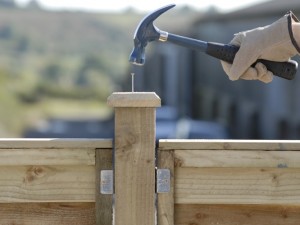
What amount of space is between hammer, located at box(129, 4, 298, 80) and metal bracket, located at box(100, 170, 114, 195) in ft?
1.29

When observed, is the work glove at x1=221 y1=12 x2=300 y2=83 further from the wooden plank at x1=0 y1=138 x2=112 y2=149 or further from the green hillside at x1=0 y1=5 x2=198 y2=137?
the green hillside at x1=0 y1=5 x2=198 y2=137

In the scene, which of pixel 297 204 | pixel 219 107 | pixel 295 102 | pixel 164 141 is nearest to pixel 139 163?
pixel 164 141

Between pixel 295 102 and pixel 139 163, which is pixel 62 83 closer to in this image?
pixel 295 102

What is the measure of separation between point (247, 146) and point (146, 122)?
356mm

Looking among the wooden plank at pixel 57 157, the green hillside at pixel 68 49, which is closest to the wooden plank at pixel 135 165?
the wooden plank at pixel 57 157

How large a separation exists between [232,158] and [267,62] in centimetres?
35

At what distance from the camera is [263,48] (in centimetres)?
357

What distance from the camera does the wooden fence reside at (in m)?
3.60

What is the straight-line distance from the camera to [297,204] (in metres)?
3.66

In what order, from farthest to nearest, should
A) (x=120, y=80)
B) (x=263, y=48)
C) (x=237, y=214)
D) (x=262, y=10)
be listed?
(x=120, y=80) < (x=262, y=10) < (x=237, y=214) < (x=263, y=48)

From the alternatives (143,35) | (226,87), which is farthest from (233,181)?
(226,87)

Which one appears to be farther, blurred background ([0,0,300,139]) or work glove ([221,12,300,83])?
blurred background ([0,0,300,139])

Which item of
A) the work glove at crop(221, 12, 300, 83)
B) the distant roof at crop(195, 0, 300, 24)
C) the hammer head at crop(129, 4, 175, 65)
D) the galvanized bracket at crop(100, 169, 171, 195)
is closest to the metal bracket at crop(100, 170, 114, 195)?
the galvanized bracket at crop(100, 169, 171, 195)

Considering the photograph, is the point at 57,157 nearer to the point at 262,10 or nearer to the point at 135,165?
the point at 135,165
